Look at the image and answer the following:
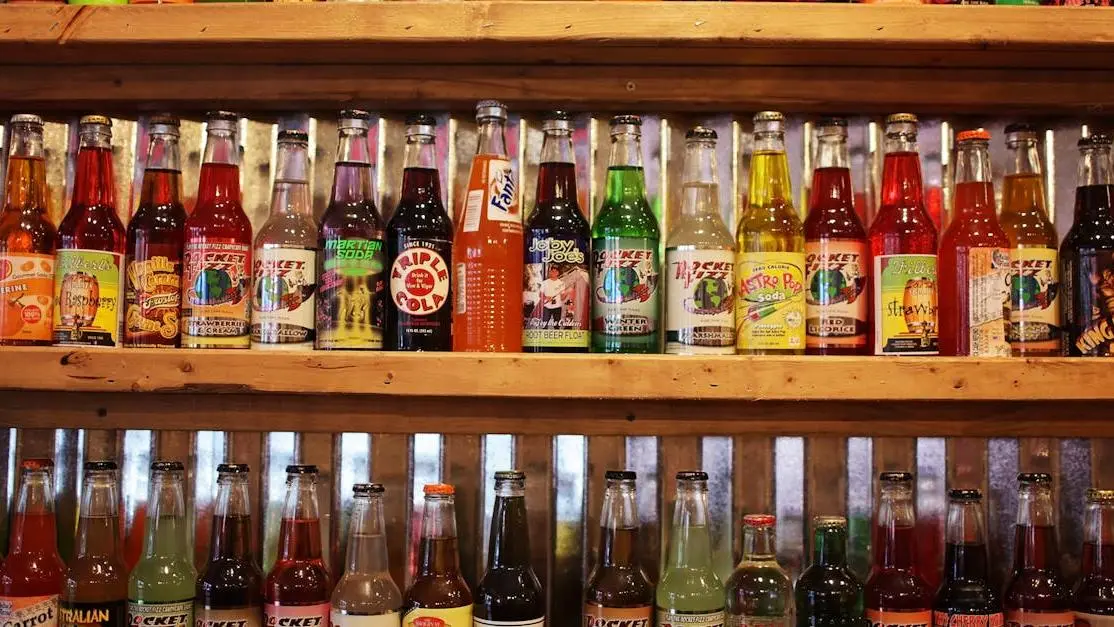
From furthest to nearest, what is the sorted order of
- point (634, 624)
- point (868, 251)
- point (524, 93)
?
point (524, 93) → point (868, 251) → point (634, 624)

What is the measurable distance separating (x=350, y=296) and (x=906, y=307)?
0.76m

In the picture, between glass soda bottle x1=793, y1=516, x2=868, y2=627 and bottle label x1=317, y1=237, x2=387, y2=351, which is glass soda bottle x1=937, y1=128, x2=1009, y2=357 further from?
bottle label x1=317, y1=237, x2=387, y2=351

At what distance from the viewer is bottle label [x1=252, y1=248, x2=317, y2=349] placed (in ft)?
5.01

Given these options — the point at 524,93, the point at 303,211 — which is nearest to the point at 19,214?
the point at 303,211

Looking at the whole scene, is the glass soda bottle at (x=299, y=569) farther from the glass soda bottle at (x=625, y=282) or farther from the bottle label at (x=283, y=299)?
the glass soda bottle at (x=625, y=282)

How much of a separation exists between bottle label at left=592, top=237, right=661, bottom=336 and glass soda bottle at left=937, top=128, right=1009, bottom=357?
0.42 m

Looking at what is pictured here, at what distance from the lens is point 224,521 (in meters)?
1.57

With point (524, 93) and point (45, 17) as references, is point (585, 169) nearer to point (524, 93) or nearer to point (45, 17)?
point (524, 93)

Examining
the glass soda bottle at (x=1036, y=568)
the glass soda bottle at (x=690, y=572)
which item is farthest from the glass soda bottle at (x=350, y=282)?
the glass soda bottle at (x=1036, y=568)

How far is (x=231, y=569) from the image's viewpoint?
1.54 meters

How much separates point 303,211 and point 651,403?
59 centimetres

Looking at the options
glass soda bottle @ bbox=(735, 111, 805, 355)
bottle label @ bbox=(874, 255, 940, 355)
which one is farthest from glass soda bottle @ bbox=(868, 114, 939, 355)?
glass soda bottle @ bbox=(735, 111, 805, 355)

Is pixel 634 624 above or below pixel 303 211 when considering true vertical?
below

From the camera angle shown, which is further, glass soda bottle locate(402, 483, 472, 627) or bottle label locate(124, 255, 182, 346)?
bottle label locate(124, 255, 182, 346)
